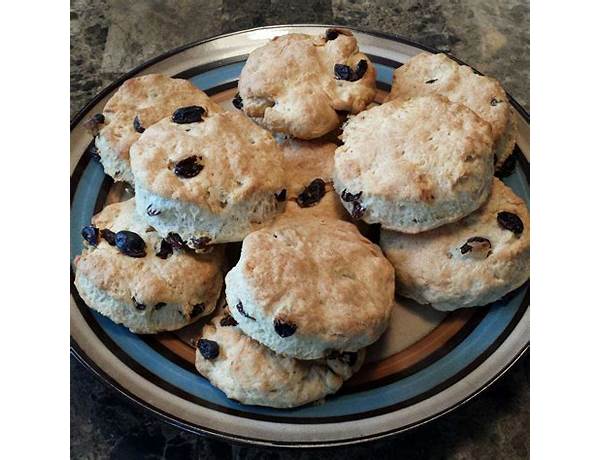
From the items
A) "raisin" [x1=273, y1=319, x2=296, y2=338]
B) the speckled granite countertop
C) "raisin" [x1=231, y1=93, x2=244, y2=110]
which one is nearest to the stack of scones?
"raisin" [x1=273, y1=319, x2=296, y2=338]

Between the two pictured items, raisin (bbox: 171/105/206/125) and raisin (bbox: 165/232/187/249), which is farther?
raisin (bbox: 171/105/206/125)

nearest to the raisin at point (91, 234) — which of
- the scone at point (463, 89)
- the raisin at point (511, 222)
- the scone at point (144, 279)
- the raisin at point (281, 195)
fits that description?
the scone at point (144, 279)

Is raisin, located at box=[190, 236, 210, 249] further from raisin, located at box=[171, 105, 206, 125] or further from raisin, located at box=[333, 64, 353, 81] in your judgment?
raisin, located at box=[333, 64, 353, 81]

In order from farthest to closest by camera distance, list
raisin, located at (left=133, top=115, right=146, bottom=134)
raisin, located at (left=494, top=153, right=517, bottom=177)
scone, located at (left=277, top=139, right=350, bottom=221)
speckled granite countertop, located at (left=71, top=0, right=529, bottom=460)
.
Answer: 1. speckled granite countertop, located at (left=71, top=0, right=529, bottom=460)
2. raisin, located at (left=494, top=153, right=517, bottom=177)
3. raisin, located at (left=133, top=115, right=146, bottom=134)
4. scone, located at (left=277, top=139, right=350, bottom=221)

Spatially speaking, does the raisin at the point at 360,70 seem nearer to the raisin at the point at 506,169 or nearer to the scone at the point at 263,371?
the raisin at the point at 506,169

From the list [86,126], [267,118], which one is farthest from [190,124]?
[86,126]

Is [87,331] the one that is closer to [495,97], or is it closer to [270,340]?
[270,340]
